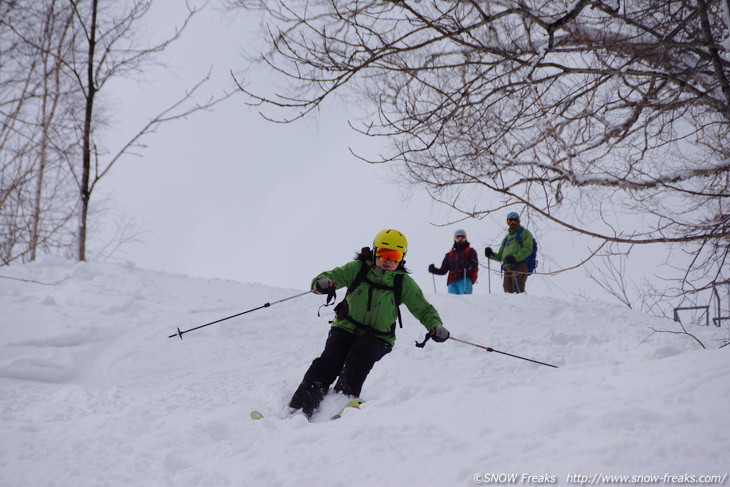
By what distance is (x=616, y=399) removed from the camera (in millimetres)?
2303

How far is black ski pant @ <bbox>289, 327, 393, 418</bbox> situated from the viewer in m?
3.57

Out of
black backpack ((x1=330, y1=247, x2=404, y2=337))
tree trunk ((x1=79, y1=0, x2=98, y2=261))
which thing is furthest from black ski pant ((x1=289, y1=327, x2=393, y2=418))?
tree trunk ((x1=79, y1=0, x2=98, y2=261))

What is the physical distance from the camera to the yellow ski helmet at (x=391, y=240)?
4105 millimetres

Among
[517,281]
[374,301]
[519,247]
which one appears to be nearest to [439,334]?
[374,301]

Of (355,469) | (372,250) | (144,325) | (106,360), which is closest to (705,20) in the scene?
(372,250)

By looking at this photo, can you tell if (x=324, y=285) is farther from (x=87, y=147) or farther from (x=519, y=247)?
(x=87, y=147)

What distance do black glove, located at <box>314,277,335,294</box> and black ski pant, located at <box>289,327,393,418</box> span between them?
18.0 inches

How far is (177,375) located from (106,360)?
34.3 inches

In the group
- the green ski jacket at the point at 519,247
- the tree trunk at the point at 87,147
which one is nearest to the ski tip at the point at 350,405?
the green ski jacket at the point at 519,247

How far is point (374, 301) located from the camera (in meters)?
4.09

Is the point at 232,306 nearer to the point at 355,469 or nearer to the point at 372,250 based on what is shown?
the point at 372,250

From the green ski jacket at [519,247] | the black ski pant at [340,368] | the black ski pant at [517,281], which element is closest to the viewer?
the black ski pant at [340,368]

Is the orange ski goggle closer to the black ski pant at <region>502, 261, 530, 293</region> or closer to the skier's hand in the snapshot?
the skier's hand

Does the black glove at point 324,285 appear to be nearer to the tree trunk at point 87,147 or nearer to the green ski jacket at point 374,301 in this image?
the green ski jacket at point 374,301
